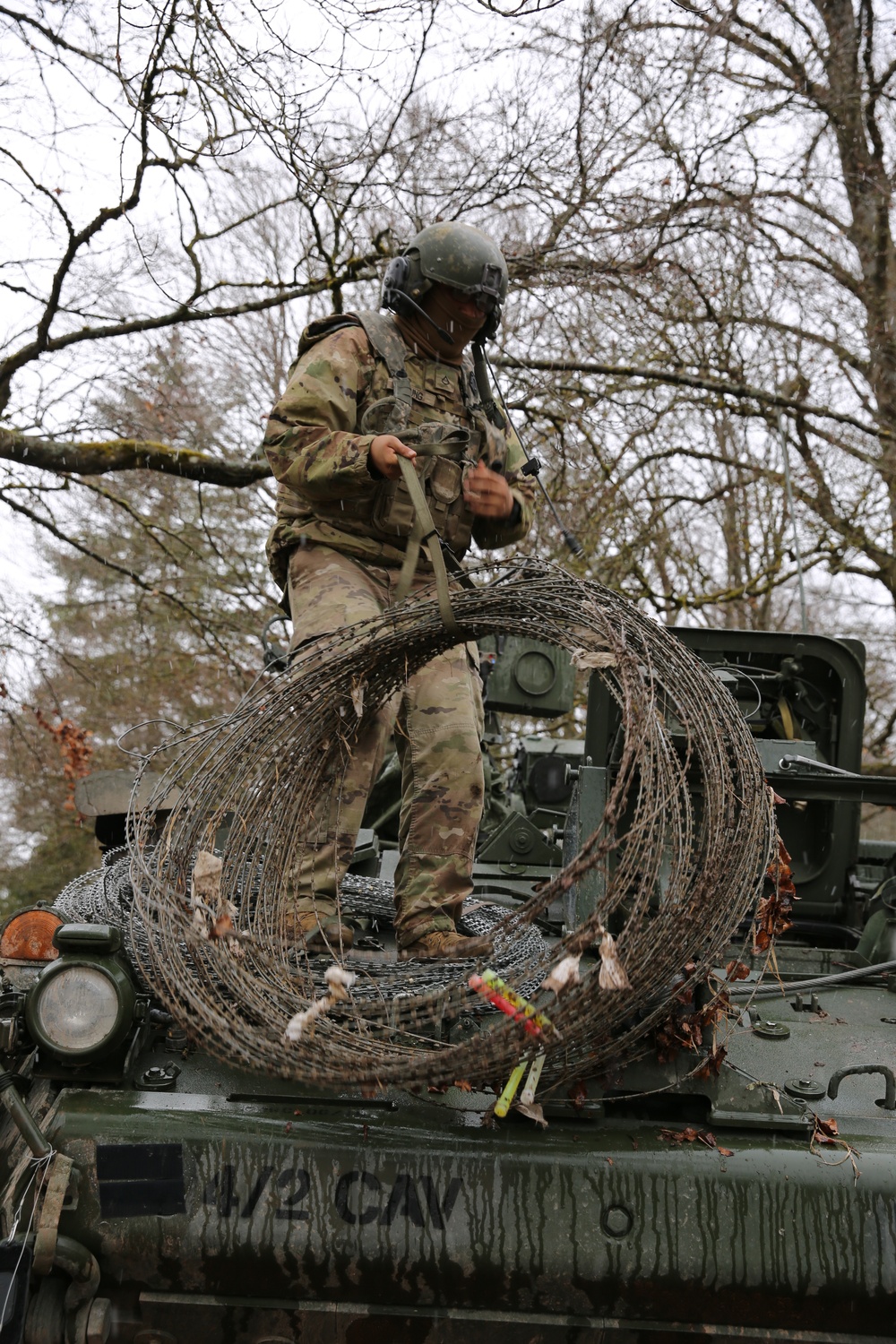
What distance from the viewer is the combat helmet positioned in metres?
3.66

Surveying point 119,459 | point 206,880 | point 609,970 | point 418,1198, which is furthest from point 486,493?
point 119,459

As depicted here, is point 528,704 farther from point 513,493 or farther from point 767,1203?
point 767,1203

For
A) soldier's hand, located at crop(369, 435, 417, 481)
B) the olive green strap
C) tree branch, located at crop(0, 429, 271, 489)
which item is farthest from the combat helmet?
tree branch, located at crop(0, 429, 271, 489)

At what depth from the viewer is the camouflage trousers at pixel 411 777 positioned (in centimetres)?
329

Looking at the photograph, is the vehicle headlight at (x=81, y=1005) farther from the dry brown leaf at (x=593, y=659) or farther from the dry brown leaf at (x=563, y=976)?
the dry brown leaf at (x=593, y=659)

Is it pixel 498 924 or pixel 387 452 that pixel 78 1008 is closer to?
pixel 498 924

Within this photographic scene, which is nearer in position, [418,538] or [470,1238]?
[470,1238]

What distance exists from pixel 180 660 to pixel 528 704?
926 centimetres

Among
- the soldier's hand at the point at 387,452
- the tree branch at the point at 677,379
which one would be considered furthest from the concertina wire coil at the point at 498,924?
the tree branch at the point at 677,379

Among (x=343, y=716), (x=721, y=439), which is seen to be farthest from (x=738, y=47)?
(x=343, y=716)

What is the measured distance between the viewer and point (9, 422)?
8.03 metres

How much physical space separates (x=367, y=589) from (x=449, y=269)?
3.12 feet

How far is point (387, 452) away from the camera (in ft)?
10.6

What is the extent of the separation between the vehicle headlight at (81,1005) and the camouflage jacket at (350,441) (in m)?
1.38
